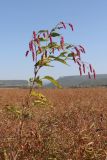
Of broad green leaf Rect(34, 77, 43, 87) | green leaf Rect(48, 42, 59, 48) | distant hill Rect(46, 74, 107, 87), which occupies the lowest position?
distant hill Rect(46, 74, 107, 87)

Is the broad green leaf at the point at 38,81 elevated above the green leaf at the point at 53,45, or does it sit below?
below

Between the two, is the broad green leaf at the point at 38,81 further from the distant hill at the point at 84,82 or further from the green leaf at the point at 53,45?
the distant hill at the point at 84,82

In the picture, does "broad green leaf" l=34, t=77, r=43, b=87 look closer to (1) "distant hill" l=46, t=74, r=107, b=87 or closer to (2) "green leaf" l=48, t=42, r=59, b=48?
(2) "green leaf" l=48, t=42, r=59, b=48

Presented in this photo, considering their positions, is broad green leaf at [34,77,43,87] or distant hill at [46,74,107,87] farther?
distant hill at [46,74,107,87]

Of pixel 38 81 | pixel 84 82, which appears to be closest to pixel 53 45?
pixel 38 81

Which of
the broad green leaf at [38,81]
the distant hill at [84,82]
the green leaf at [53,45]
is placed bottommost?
the distant hill at [84,82]

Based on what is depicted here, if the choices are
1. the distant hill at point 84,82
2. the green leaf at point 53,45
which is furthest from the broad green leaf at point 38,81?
the distant hill at point 84,82

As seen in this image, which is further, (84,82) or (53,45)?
(84,82)

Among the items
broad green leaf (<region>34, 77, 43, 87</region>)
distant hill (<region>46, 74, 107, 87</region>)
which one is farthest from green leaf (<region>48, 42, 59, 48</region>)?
distant hill (<region>46, 74, 107, 87</region>)

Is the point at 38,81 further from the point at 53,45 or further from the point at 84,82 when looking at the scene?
the point at 84,82

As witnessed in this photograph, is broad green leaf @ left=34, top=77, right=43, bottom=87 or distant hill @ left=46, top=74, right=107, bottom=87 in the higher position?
broad green leaf @ left=34, top=77, right=43, bottom=87

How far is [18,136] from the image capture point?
3.48 metres

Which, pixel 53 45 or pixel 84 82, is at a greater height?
pixel 53 45

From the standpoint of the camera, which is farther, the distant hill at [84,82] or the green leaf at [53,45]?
the distant hill at [84,82]
